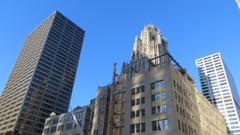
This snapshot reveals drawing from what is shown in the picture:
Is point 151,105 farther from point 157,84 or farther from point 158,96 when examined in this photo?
point 157,84

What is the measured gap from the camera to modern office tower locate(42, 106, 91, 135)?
323ft

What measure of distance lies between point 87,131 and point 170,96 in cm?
4849

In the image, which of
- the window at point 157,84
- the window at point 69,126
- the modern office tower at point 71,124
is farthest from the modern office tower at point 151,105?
the window at point 69,126

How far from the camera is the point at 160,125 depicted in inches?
2421

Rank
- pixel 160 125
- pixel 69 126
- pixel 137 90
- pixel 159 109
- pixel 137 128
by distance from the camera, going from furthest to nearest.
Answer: pixel 69 126 → pixel 137 90 → pixel 137 128 → pixel 159 109 → pixel 160 125

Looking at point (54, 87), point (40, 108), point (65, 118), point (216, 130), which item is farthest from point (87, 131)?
point (54, 87)

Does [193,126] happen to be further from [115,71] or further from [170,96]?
[115,71]

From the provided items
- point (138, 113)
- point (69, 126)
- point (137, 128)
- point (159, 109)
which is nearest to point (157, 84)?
point (159, 109)

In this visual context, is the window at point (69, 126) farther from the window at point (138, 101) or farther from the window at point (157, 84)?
the window at point (157, 84)

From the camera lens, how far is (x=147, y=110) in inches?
2630

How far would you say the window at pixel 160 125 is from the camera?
198 ft

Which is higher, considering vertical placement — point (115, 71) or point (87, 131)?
point (115, 71)

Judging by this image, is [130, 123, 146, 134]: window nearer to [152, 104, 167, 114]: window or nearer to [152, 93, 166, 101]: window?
[152, 104, 167, 114]: window

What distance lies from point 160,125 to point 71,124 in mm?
59069
